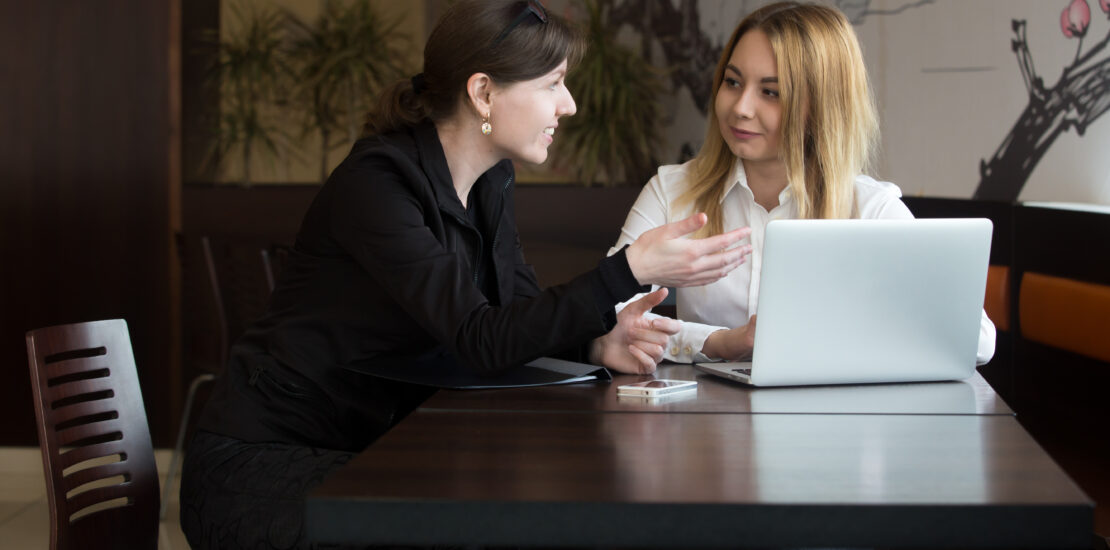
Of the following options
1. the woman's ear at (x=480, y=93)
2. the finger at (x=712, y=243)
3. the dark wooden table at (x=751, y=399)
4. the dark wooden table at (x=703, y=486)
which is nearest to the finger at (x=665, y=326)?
the dark wooden table at (x=751, y=399)

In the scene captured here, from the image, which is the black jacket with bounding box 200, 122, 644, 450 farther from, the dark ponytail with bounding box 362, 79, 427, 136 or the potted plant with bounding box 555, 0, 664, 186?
the potted plant with bounding box 555, 0, 664, 186

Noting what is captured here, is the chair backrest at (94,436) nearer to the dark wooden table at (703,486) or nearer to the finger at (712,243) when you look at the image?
the dark wooden table at (703,486)

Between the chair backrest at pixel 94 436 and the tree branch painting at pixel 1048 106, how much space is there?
116 inches

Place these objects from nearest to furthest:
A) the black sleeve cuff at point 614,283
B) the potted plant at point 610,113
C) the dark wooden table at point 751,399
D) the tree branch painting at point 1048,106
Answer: the dark wooden table at point 751,399 → the black sleeve cuff at point 614,283 → the tree branch painting at point 1048,106 → the potted plant at point 610,113

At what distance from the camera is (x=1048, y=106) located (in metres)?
3.64

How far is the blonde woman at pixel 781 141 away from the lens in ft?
7.43

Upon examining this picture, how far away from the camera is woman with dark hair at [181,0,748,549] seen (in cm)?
164

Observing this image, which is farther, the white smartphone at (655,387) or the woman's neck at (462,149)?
the woman's neck at (462,149)

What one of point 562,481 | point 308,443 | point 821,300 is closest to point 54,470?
point 308,443

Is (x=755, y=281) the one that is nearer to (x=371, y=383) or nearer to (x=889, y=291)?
(x=889, y=291)

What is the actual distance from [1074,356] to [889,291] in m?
1.77

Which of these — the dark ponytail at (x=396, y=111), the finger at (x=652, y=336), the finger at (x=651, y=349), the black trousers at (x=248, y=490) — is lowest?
the black trousers at (x=248, y=490)

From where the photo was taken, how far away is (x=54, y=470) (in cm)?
170

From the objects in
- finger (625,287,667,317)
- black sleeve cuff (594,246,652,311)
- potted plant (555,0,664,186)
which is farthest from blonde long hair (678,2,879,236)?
potted plant (555,0,664,186)
